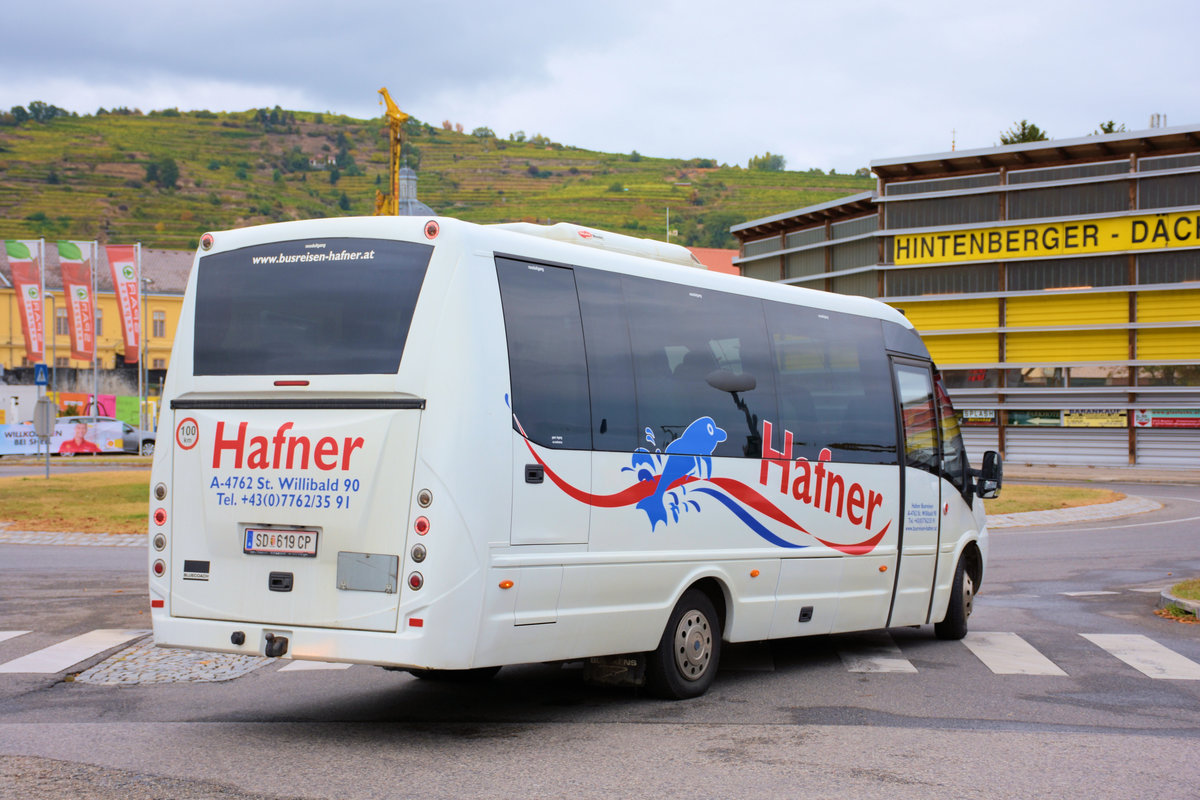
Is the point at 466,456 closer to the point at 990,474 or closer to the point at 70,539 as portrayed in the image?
the point at 990,474

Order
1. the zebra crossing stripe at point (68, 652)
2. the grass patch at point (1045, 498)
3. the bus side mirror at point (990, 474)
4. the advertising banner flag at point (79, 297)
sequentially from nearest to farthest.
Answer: the zebra crossing stripe at point (68, 652)
the bus side mirror at point (990, 474)
the grass patch at point (1045, 498)
the advertising banner flag at point (79, 297)

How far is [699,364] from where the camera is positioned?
8789mm

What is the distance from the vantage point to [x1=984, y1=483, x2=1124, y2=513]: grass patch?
94.7 ft

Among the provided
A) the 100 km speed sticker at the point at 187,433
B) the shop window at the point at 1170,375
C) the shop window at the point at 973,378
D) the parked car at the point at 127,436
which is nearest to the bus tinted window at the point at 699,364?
the 100 km speed sticker at the point at 187,433

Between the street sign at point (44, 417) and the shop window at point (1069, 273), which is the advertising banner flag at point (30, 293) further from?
the shop window at point (1069, 273)

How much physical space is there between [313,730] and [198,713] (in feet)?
3.26

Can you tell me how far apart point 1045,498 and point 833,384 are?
2342cm

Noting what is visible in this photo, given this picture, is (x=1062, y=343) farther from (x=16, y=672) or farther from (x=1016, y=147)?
(x=16, y=672)

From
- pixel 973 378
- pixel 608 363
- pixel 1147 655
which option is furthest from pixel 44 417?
pixel 973 378

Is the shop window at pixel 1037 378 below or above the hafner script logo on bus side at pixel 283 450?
above

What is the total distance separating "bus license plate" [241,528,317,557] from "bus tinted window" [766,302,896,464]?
3775mm

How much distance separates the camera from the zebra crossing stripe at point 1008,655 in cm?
986

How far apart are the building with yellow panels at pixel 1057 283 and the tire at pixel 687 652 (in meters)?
44.6

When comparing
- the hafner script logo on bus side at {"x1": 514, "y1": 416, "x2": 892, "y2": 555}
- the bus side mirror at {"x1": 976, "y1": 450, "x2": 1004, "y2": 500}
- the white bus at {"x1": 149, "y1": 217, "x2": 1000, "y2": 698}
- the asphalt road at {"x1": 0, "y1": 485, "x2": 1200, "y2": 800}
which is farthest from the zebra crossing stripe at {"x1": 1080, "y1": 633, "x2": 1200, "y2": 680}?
the white bus at {"x1": 149, "y1": 217, "x2": 1000, "y2": 698}
